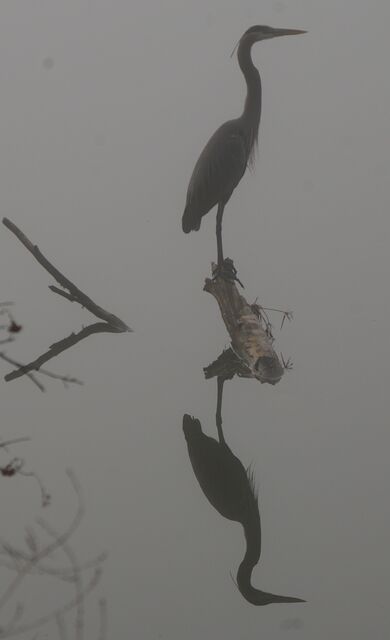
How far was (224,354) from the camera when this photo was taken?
155cm

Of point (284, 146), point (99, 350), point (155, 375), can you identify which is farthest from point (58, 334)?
point (284, 146)

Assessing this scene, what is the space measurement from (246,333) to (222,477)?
26 cm

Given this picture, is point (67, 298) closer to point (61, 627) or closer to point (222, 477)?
point (222, 477)

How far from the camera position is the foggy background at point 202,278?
1.50 meters

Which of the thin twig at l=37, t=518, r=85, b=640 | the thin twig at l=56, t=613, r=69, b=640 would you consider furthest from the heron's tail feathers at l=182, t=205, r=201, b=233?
the thin twig at l=56, t=613, r=69, b=640

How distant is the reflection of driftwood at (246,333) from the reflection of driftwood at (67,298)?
19cm

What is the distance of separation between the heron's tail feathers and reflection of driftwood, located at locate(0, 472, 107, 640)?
0.49 m

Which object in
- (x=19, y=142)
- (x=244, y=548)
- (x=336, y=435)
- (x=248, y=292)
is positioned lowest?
(x=244, y=548)

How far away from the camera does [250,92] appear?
1.53 m

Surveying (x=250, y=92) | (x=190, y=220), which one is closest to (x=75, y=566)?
(x=190, y=220)

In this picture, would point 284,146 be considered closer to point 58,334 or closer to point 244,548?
point 58,334

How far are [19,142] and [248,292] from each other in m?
0.49

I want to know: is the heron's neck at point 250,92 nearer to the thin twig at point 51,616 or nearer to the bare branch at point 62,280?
the bare branch at point 62,280

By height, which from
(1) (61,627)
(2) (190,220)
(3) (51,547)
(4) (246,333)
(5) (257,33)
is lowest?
(1) (61,627)
